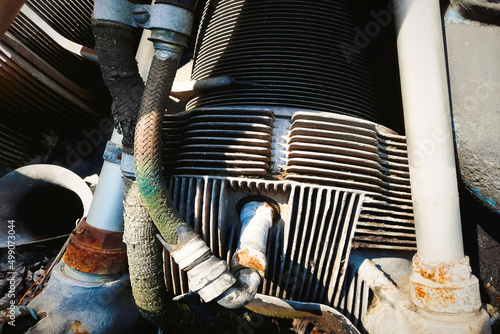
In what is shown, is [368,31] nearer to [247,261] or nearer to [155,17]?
[155,17]

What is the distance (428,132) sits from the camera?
4.26 feet

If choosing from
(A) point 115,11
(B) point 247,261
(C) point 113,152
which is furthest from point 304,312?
(A) point 115,11

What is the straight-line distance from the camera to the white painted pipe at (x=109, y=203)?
1534mm

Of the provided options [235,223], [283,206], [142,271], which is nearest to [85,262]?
[142,271]

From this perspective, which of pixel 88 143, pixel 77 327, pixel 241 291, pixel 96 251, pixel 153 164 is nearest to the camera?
pixel 241 291

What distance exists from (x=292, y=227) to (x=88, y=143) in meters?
1.87

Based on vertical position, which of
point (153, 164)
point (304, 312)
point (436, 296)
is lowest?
point (304, 312)

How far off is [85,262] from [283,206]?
0.89 metres

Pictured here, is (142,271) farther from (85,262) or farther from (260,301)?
(260,301)

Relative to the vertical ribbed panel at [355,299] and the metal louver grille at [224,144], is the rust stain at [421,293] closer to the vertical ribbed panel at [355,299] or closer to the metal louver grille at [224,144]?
the vertical ribbed panel at [355,299]

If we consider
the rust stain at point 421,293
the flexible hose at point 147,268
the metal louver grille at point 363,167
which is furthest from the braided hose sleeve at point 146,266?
the rust stain at point 421,293

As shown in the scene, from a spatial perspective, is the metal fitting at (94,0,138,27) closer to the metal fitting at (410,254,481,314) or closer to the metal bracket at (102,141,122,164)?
the metal bracket at (102,141,122,164)

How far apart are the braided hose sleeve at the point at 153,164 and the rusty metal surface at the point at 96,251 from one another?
477mm

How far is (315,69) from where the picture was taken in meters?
1.68
